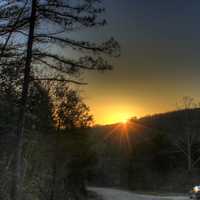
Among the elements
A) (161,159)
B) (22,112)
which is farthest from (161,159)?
(22,112)

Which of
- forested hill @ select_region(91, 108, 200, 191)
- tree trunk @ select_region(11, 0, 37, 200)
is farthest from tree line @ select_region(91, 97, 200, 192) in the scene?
tree trunk @ select_region(11, 0, 37, 200)

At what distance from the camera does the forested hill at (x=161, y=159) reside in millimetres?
41500

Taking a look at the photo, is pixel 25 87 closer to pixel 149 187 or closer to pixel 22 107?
pixel 22 107

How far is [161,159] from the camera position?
43188 mm

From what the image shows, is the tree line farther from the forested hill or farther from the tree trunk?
the tree trunk

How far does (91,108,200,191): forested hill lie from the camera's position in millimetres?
41500

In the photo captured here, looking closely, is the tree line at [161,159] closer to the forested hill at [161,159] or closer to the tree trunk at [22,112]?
the forested hill at [161,159]

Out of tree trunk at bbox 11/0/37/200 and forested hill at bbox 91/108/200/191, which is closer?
tree trunk at bbox 11/0/37/200

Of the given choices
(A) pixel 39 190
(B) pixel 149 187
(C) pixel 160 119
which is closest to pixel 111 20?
(A) pixel 39 190

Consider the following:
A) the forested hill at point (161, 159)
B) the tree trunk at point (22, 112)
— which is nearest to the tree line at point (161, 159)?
the forested hill at point (161, 159)

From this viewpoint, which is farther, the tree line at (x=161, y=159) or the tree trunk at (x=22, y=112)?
the tree line at (x=161, y=159)

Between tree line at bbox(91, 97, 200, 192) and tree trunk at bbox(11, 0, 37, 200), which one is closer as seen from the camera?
tree trunk at bbox(11, 0, 37, 200)

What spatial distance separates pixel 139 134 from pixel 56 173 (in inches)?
1412

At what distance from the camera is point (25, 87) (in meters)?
10.2
